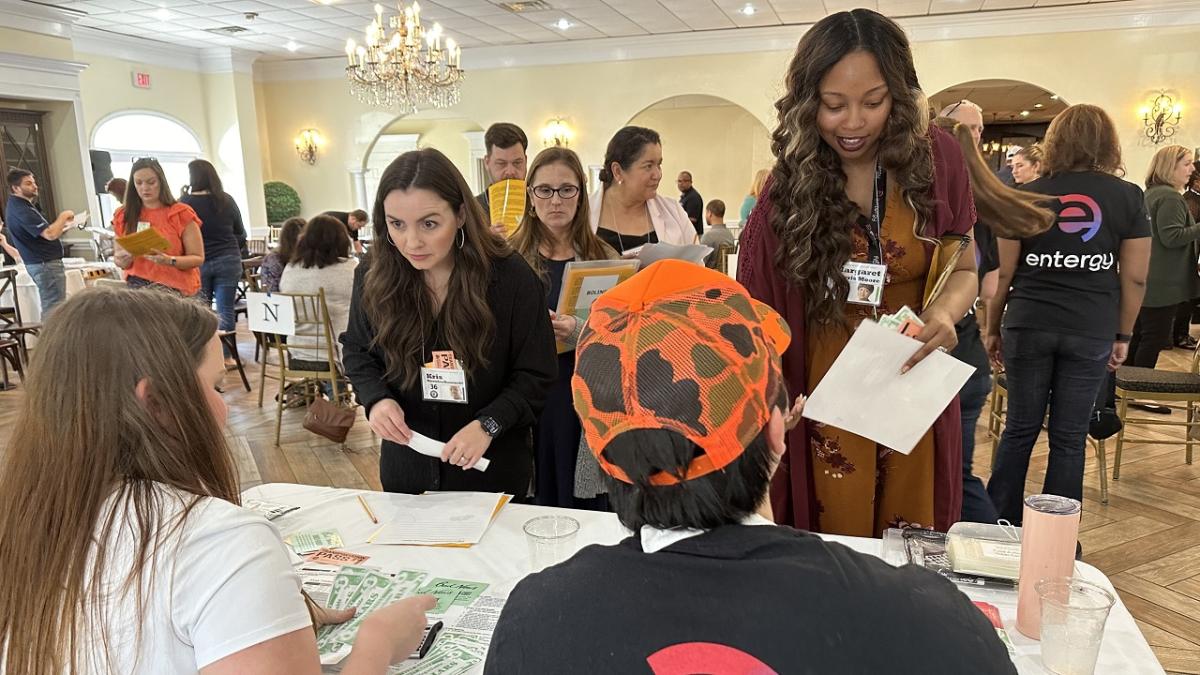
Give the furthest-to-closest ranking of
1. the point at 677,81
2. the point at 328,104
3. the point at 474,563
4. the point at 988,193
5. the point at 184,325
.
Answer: the point at 328,104, the point at 677,81, the point at 988,193, the point at 474,563, the point at 184,325

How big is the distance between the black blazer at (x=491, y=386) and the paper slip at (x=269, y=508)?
0.87 feet

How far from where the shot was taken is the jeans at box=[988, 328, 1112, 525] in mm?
2506

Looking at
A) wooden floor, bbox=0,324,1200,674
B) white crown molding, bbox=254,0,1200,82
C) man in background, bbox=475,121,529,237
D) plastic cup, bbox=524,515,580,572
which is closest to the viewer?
plastic cup, bbox=524,515,580,572

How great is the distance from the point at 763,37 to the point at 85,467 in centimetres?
900

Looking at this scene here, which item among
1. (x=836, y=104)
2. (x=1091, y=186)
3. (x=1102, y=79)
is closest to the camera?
(x=836, y=104)

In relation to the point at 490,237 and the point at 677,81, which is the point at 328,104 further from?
the point at 490,237

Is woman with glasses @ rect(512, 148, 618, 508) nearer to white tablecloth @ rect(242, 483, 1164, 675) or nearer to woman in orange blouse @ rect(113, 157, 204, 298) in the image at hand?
white tablecloth @ rect(242, 483, 1164, 675)

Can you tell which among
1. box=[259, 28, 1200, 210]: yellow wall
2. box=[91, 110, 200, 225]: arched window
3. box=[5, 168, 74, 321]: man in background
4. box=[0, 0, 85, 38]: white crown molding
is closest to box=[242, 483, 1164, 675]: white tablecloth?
box=[5, 168, 74, 321]: man in background

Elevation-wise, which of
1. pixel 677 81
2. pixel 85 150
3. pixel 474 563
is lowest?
pixel 474 563

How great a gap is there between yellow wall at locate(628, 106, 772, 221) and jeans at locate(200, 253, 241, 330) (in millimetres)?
7696

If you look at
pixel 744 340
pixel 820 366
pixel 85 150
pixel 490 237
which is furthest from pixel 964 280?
pixel 85 150

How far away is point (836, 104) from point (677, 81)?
8089 millimetres

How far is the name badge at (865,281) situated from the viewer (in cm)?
151

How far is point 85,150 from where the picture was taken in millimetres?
7809
